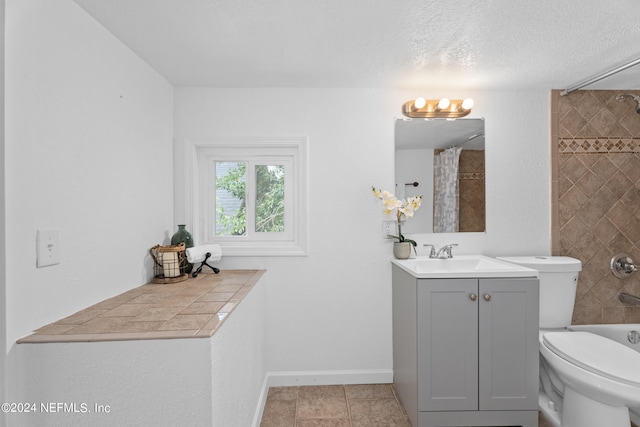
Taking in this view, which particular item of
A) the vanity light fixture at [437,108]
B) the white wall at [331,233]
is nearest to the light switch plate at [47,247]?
the white wall at [331,233]

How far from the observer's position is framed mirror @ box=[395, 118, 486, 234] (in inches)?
92.7

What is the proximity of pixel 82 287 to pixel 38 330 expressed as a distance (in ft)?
0.89

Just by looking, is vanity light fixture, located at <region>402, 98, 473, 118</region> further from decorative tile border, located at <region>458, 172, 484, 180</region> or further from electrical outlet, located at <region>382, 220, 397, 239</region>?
electrical outlet, located at <region>382, 220, 397, 239</region>

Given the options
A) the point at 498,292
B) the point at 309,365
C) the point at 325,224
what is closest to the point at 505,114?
the point at 498,292

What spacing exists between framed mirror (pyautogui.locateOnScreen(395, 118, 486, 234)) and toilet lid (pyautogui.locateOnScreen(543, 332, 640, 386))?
2.76 ft

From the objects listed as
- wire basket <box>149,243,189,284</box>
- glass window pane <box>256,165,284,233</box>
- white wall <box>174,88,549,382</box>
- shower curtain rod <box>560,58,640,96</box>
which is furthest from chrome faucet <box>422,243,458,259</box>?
wire basket <box>149,243,189,284</box>

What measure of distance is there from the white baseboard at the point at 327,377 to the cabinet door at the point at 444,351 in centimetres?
56

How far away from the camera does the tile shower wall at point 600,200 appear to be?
2330 mm

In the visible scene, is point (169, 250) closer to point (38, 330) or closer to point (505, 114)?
point (38, 330)

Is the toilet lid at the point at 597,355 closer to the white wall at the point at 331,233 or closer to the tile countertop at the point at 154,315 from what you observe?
the white wall at the point at 331,233

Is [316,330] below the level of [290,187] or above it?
below

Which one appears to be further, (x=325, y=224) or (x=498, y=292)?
(x=325, y=224)

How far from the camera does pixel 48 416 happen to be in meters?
1.10

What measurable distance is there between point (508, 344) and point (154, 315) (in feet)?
5.98
